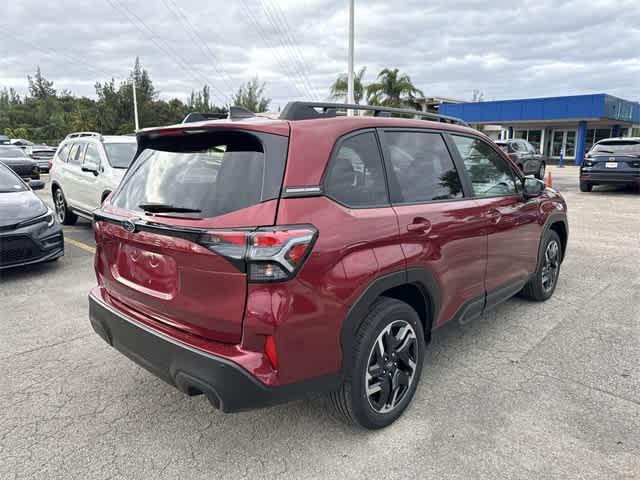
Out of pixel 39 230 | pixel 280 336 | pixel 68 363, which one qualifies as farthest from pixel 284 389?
pixel 39 230

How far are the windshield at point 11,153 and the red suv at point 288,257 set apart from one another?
52.6 feet

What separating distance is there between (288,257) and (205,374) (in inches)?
25.8

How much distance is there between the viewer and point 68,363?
3.58m

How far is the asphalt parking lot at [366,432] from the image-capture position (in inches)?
96.6

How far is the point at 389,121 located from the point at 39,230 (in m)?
4.75

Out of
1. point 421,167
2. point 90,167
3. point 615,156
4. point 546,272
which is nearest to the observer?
point 421,167

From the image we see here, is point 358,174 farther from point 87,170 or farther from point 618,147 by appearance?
point 618,147

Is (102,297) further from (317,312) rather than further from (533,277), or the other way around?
(533,277)

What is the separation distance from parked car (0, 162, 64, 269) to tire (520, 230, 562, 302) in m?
5.46

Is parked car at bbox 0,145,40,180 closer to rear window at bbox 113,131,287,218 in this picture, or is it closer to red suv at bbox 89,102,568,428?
rear window at bbox 113,131,287,218

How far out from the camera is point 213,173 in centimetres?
244

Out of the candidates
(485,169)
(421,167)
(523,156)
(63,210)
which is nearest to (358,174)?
(421,167)

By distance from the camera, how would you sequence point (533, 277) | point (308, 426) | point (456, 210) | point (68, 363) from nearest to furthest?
point (308, 426) → point (456, 210) → point (68, 363) → point (533, 277)

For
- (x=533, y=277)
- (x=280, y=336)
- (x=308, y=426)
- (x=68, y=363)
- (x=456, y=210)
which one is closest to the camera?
(x=280, y=336)
